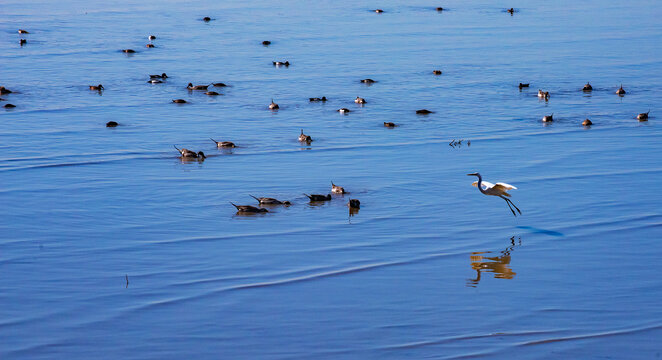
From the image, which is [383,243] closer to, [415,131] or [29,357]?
[29,357]

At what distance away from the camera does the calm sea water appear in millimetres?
12945

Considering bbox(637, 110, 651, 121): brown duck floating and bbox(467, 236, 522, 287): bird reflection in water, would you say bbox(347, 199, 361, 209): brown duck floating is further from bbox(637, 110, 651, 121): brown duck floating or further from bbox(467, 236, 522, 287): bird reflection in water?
bbox(637, 110, 651, 121): brown duck floating

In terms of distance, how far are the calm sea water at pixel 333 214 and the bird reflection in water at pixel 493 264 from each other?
2.3 inches

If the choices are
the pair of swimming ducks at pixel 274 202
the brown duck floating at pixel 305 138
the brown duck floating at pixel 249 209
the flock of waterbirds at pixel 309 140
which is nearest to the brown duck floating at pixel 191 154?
the flock of waterbirds at pixel 309 140

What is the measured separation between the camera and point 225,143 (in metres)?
25.4

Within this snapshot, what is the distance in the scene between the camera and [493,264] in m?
15.8

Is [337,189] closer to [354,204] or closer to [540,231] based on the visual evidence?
[354,204]

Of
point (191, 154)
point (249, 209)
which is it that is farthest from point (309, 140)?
point (249, 209)

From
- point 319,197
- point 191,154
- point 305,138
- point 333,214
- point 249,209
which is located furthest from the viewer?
point 305,138

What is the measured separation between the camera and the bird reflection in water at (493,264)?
49.8ft

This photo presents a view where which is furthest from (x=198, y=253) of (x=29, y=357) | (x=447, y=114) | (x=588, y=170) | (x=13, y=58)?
(x=13, y=58)

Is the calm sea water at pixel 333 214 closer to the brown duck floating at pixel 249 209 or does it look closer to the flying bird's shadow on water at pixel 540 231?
the flying bird's shadow on water at pixel 540 231

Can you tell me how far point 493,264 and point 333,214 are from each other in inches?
162

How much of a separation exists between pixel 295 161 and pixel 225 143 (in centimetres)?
257
